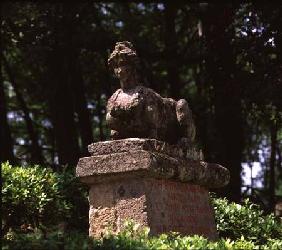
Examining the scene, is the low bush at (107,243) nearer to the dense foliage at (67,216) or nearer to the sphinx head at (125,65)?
the dense foliage at (67,216)

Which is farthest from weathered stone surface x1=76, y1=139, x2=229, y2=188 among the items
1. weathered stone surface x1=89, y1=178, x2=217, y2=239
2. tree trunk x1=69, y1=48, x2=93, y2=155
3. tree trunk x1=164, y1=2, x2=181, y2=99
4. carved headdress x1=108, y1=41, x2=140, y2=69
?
tree trunk x1=164, y1=2, x2=181, y2=99

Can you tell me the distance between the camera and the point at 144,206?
684cm

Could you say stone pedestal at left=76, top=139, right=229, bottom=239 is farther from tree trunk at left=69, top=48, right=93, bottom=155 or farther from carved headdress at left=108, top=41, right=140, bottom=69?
tree trunk at left=69, top=48, right=93, bottom=155

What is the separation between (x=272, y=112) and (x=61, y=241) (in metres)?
11.3

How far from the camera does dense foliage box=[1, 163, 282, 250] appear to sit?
650cm

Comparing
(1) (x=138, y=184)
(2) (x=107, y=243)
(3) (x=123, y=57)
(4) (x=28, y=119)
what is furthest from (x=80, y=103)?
(2) (x=107, y=243)

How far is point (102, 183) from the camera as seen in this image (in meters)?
7.26

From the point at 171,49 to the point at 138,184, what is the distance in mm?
12587

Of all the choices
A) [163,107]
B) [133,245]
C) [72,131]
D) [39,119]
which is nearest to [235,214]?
→ [163,107]

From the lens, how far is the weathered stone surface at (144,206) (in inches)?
272

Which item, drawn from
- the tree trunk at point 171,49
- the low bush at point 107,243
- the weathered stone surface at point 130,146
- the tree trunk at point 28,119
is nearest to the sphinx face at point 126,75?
the weathered stone surface at point 130,146

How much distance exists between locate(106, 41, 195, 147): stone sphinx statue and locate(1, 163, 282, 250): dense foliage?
4.47 feet

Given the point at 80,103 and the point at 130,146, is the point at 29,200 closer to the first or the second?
the point at 130,146

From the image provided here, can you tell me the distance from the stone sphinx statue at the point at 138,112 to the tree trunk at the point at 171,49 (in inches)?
420
